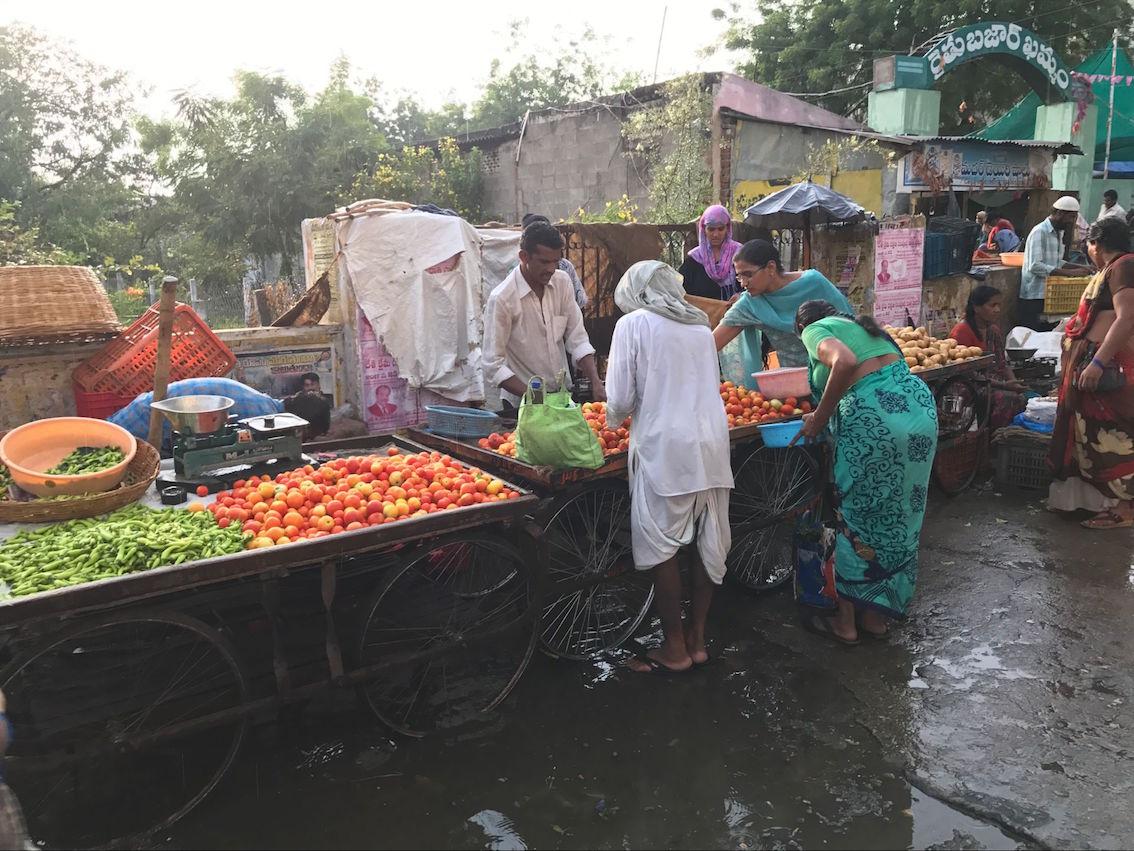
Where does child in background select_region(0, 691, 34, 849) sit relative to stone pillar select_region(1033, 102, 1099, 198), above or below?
below

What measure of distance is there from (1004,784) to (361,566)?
2700mm

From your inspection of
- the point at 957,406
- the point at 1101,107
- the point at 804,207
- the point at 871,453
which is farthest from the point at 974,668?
the point at 1101,107

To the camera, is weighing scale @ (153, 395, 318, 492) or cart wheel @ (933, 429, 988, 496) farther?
cart wheel @ (933, 429, 988, 496)

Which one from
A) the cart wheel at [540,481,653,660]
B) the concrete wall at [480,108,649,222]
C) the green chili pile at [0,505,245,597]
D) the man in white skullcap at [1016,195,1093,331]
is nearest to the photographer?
the green chili pile at [0,505,245,597]

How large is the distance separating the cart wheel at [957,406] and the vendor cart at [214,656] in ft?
14.3

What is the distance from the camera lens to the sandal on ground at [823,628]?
410 centimetres

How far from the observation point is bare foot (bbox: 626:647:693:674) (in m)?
3.81

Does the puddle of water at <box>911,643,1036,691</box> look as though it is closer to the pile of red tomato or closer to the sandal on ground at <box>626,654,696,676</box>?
the sandal on ground at <box>626,654,696,676</box>

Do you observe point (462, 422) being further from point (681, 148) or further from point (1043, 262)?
point (681, 148)

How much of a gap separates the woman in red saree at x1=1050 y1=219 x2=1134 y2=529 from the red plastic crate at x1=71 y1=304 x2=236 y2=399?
19.3ft

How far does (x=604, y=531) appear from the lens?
4195 millimetres

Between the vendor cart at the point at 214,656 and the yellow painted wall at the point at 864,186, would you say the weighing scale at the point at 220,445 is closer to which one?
the vendor cart at the point at 214,656

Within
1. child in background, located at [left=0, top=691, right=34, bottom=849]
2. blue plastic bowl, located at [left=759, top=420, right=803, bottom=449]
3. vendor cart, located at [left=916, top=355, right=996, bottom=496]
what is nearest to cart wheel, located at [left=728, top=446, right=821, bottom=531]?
blue plastic bowl, located at [left=759, top=420, right=803, bottom=449]

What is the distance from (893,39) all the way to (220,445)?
75.0ft
